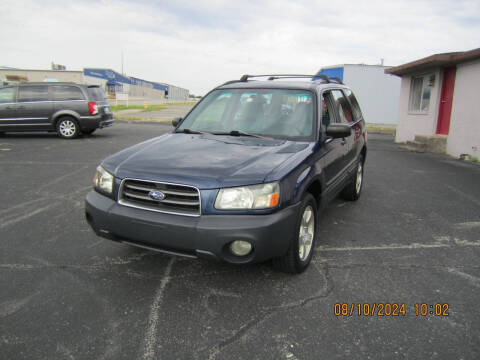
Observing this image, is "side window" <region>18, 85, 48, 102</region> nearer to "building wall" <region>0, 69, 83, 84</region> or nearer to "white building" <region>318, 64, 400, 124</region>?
"white building" <region>318, 64, 400, 124</region>

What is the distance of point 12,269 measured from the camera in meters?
3.37

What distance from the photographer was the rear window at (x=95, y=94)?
13.0 m

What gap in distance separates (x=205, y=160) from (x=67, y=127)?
37.3 feet

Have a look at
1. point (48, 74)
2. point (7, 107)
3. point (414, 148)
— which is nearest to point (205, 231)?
point (414, 148)

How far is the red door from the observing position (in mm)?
12422

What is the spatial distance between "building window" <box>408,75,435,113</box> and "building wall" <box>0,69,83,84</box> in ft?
132

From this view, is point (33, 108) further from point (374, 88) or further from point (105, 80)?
point (105, 80)

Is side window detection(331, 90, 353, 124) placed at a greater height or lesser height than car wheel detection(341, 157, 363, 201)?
greater

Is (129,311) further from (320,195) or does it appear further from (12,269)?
→ (320,195)

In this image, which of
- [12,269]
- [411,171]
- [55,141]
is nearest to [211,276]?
[12,269]

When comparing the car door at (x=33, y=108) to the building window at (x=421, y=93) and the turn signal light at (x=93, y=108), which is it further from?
the building window at (x=421, y=93)

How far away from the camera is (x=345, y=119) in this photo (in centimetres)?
496

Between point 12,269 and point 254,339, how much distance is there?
2.34 meters


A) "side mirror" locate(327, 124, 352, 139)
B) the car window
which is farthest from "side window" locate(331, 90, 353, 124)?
the car window
